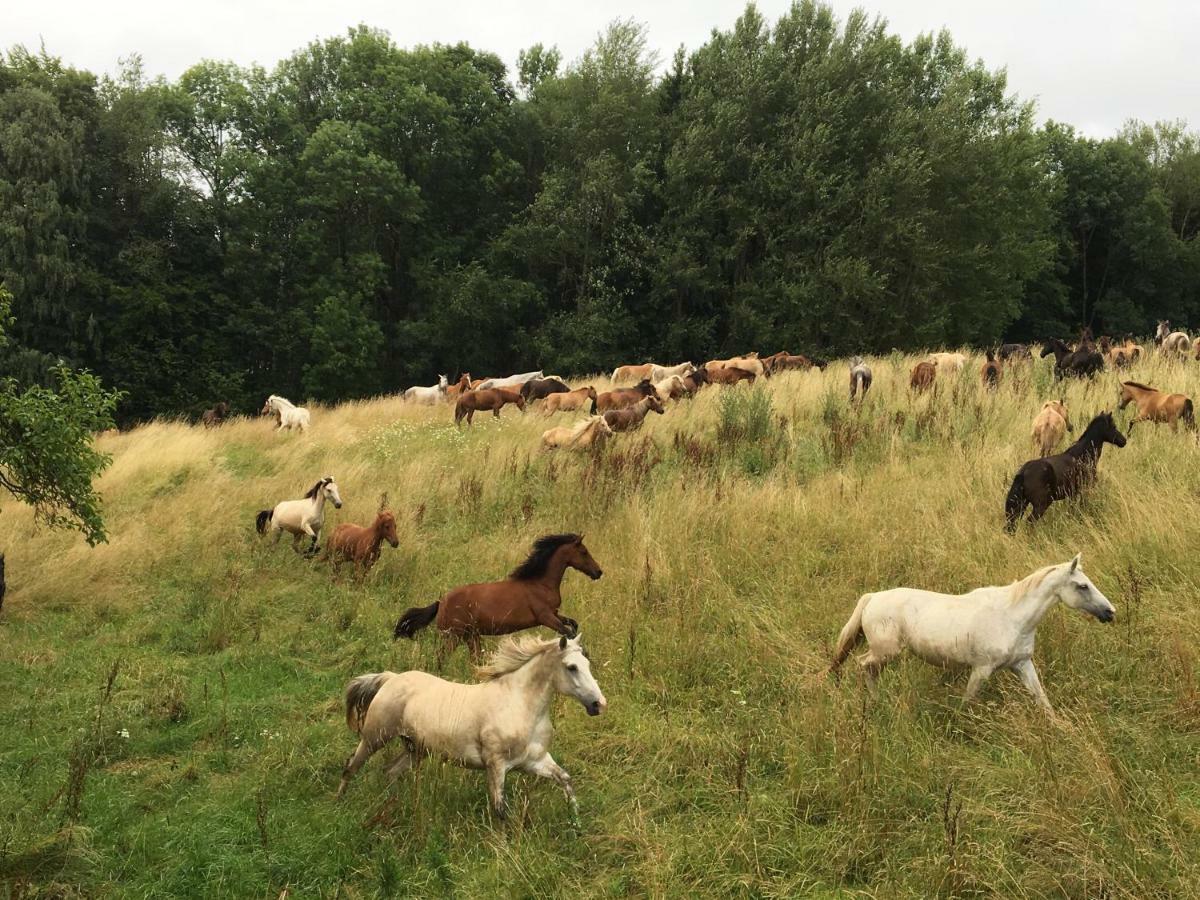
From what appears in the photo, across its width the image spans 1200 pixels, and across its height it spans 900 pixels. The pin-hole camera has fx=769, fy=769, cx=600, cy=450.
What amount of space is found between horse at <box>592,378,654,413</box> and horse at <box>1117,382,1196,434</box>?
23.9 ft

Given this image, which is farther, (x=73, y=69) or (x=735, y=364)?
(x=73, y=69)

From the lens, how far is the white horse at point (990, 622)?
437 centimetres

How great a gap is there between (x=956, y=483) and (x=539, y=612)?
4742 millimetres

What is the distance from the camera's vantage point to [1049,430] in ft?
27.7

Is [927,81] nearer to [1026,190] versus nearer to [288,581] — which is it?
[1026,190]

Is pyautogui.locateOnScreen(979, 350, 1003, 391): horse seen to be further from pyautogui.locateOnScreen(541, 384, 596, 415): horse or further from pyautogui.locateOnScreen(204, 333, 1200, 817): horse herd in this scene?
pyautogui.locateOnScreen(541, 384, 596, 415): horse

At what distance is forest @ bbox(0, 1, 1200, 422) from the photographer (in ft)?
92.5

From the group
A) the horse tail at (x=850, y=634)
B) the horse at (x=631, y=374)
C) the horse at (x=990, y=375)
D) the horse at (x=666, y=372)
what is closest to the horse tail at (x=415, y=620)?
the horse tail at (x=850, y=634)

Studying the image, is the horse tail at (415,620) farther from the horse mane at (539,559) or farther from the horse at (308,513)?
the horse at (308,513)

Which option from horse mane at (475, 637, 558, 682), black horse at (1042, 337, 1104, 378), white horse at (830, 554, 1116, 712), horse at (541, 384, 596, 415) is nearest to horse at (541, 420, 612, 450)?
horse at (541, 384, 596, 415)

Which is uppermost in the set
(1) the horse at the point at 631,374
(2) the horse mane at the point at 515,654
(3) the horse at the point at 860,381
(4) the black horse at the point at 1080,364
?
(4) the black horse at the point at 1080,364

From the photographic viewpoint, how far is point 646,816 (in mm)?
4055

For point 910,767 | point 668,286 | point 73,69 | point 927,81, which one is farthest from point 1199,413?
point 73,69

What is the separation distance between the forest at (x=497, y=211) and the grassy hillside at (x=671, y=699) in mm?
20300
